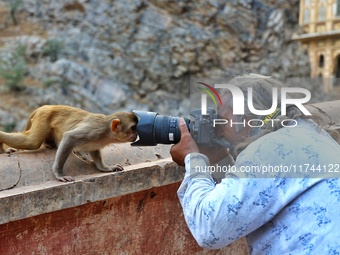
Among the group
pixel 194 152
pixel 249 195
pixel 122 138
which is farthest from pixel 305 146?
pixel 122 138

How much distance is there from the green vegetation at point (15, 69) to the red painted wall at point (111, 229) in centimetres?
1152

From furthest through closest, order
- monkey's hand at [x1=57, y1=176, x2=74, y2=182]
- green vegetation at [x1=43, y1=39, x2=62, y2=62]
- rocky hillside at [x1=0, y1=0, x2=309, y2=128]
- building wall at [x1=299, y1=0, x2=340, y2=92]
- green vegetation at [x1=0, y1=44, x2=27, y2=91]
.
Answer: building wall at [x1=299, y1=0, x2=340, y2=92] → green vegetation at [x1=43, y1=39, x2=62, y2=62] → rocky hillside at [x1=0, y1=0, x2=309, y2=128] → green vegetation at [x1=0, y1=44, x2=27, y2=91] → monkey's hand at [x1=57, y1=176, x2=74, y2=182]

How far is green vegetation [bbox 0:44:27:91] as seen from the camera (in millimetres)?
12781

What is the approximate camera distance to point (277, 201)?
4.05 feet

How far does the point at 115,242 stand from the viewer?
2.02 m

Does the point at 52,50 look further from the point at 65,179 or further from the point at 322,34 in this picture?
the point at 65,179

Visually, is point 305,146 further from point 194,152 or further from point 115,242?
point 115,242

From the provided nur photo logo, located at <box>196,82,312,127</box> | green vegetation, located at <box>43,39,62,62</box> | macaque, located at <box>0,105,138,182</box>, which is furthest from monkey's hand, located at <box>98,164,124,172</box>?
green vegetation, located at <box>43,39,62,62</box>

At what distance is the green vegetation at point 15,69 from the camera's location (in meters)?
12.8

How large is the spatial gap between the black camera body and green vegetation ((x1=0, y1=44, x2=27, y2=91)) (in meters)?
11.8

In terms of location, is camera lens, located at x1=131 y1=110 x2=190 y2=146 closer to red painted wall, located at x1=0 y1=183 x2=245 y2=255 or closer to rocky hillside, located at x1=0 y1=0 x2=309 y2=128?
red painted wall, located at x1=0 y1=183 x2=245 y2=255

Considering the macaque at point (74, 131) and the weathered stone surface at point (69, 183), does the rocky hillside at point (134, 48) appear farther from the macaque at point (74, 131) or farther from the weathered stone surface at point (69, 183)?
the weathered stone surface at point (69, 183)

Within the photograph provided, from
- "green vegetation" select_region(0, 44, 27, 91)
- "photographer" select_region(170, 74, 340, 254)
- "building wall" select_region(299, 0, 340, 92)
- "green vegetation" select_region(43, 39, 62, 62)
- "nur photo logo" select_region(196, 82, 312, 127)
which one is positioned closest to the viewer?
"photographer" select_region(170, 74, 340, 254)

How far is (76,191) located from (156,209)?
507 millimetres
